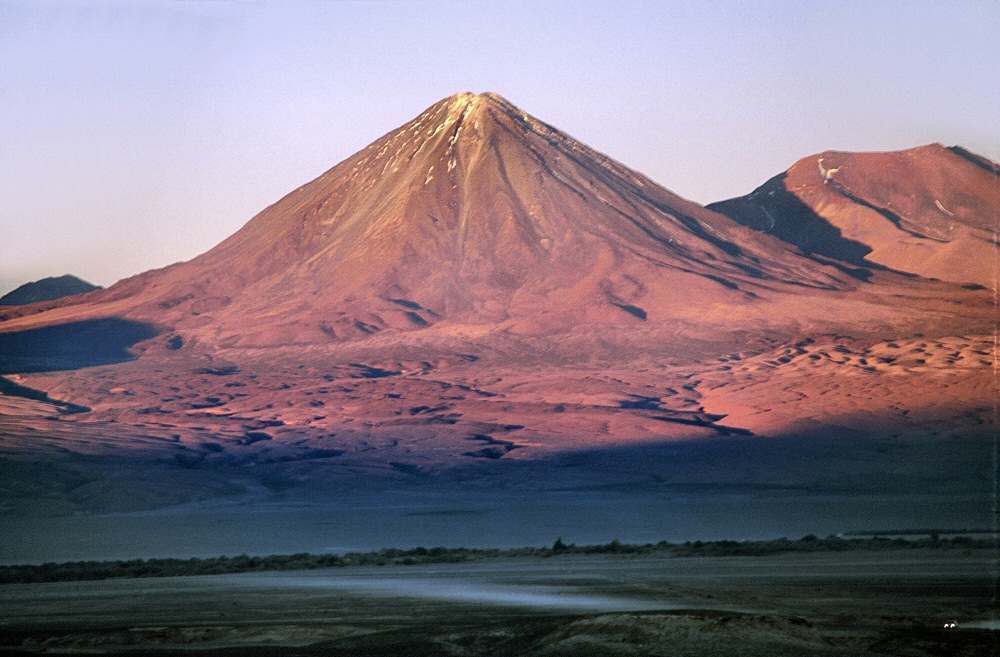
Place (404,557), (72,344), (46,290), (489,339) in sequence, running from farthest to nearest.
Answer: (46,290)
(72,344)
(489,339)
(404,557)

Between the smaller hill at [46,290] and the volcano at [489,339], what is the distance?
55507 millimetres

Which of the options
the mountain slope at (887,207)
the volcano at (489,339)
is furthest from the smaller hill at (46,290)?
the mountain slope at (887,207)

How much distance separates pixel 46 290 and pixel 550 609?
16734cm

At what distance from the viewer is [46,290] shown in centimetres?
18138

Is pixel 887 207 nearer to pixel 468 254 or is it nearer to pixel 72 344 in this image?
pixel 468 254

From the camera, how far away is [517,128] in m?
121

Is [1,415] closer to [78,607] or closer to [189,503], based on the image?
[189,503]

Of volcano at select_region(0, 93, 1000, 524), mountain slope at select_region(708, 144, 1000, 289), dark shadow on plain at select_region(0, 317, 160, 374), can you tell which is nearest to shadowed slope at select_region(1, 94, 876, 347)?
volcano at select_region(0, 93, 1000, 524)

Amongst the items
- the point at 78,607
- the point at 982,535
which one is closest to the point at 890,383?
the point at 982,535

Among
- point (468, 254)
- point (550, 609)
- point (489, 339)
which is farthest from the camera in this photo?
point (468, 254)

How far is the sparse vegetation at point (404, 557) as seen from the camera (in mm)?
36469

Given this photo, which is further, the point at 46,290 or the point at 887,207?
the point at 46,290

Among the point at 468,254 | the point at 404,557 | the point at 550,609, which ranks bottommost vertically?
the point at 404,557

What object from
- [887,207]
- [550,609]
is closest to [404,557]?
Result: [550,609]
